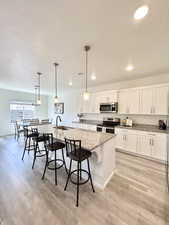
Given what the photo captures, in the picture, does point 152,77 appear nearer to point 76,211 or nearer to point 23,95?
point 76,211

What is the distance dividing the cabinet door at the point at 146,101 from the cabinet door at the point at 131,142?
91 cm

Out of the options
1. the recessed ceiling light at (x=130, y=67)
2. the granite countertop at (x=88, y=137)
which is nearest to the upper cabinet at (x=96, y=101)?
the recessed ceiling light at (x=130, y=67)

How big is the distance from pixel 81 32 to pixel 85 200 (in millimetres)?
2751

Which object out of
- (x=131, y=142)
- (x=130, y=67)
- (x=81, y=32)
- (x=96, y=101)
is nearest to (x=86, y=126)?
(x=96, y=101)

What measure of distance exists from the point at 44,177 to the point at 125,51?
128 inches

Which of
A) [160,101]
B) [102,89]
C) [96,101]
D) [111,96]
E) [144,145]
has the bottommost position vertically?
[144,145]

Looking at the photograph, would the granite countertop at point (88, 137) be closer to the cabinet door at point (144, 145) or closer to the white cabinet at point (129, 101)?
the cabinet door at point (144, 145)

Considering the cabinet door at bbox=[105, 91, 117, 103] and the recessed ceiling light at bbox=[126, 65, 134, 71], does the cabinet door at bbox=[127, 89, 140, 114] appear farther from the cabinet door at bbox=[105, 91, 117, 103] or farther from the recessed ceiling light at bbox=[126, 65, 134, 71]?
the recessed ceiling light at bbox=[126, 65, 134, 71]

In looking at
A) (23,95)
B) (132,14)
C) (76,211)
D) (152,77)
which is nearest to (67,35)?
(132,14)

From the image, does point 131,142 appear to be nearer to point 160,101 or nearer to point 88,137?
point 160,101

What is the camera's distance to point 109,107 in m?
4.34

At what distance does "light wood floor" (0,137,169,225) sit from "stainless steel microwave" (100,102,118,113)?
2.17 metres

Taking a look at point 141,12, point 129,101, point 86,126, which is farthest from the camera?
point 86,126

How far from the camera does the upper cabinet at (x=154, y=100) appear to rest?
3.20m
